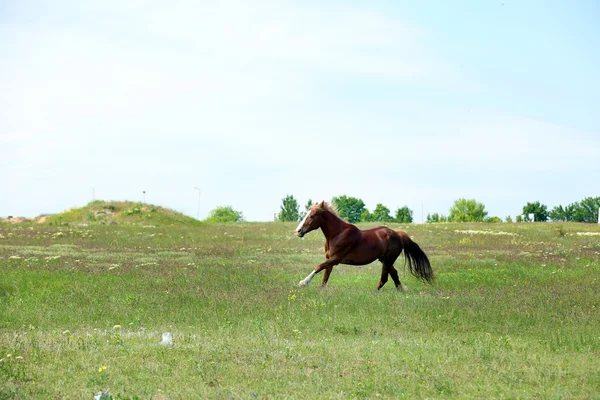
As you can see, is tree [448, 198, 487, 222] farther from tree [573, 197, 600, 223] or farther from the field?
the field

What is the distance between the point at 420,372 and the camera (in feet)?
34.2

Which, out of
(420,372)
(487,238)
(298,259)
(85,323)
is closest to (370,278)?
(298,259)

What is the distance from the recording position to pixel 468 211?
424 ft

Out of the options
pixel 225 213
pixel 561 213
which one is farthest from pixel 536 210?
pixel 225 213

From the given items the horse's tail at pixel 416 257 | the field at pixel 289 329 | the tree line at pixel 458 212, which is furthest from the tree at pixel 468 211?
the horse's tail at pixel 416 257

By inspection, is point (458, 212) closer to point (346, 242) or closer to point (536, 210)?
point (536, 210)

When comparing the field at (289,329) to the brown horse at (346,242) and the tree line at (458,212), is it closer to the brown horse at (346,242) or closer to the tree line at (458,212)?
the brown horse at (346,242)

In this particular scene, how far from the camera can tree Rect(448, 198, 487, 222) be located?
128m

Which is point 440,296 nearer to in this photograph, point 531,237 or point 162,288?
point 162,288

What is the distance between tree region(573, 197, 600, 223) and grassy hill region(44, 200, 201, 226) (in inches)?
4008

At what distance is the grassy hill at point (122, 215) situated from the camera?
59.2 metres

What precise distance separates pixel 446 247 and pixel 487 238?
6654 millimetres

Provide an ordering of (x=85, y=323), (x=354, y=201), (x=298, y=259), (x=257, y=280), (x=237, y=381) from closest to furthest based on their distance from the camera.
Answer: (x=237, y=381), (x=85, y=323), (x=257, y=280), (x=298, y=259), (x=354, y=201)

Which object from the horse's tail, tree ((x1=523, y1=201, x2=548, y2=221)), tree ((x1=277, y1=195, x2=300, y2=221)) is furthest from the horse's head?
tree ((x1=523, y1=201, x2=548, y2=221))
